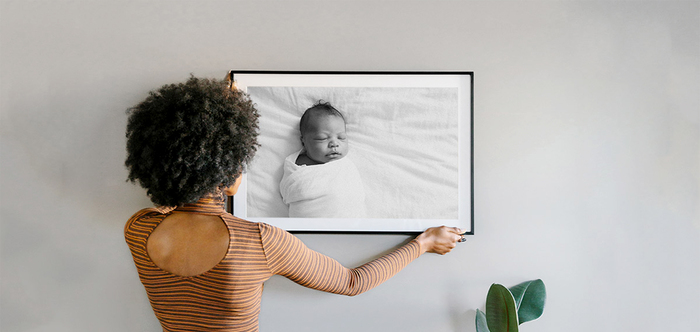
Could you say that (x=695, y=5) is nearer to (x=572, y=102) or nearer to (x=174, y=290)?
(x=572, y=102)

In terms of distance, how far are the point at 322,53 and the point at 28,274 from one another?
1.23 m

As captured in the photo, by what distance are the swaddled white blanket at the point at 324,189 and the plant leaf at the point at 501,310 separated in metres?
0.46

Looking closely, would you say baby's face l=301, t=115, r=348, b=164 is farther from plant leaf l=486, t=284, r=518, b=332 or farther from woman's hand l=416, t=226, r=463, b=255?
plant leaf l=486, t=284, r=518, b=332

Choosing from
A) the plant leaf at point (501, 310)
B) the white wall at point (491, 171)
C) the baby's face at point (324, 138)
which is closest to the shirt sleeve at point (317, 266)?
the white wall at point (491, 171)

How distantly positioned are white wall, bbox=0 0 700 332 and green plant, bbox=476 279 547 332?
1.8 inches

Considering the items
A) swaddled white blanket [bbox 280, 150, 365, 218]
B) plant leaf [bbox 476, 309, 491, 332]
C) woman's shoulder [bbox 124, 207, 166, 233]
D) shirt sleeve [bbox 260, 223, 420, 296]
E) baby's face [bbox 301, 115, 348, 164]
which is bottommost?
plant leaf [bbox 476, 309, 491, 332]

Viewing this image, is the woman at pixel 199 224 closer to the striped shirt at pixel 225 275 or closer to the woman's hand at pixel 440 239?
the striped shirt at pixel 225 275

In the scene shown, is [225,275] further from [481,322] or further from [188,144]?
[481,322]

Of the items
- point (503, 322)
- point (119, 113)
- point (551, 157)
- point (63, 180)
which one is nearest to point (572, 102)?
point (551, 157)

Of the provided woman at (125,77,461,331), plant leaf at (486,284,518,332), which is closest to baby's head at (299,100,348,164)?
woman at (125,77,461,331)

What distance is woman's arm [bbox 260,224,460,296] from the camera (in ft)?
2.85

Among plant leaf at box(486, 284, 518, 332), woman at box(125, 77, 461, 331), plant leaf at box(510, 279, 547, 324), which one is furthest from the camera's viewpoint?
plant leaf at box(510, 279, 547, 324)

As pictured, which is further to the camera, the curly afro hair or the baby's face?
the baby's face

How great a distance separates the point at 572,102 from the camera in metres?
1.27
